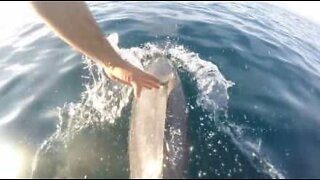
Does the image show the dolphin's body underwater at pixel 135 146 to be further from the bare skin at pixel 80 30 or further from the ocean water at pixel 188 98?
the bare skin at pixel 80 30

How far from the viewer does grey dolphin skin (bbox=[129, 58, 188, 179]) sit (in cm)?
426

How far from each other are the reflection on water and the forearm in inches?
65.9

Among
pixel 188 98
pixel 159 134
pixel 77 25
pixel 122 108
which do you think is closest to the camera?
pixel 77 25

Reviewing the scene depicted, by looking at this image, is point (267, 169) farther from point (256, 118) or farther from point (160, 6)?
point (160, 6)

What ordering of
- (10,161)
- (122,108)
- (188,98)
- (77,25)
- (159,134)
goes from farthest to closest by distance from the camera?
(188,98) → (122,108) → (10,161) → (159,134) → (77,25)

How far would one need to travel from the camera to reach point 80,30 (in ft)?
11.2

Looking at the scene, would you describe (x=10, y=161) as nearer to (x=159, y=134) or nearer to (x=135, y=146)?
(x=135, y=146)

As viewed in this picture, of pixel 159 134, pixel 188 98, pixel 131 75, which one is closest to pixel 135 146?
pixel 159 134

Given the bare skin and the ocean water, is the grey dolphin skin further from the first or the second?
the bare skin

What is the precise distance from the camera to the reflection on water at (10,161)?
468 cm

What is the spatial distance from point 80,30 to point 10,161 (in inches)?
81.6

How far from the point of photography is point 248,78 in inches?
251

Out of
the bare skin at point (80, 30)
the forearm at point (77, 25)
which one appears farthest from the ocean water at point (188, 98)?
the forearm at point (77, 25)

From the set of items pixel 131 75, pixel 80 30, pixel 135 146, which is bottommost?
pixel 135 146
